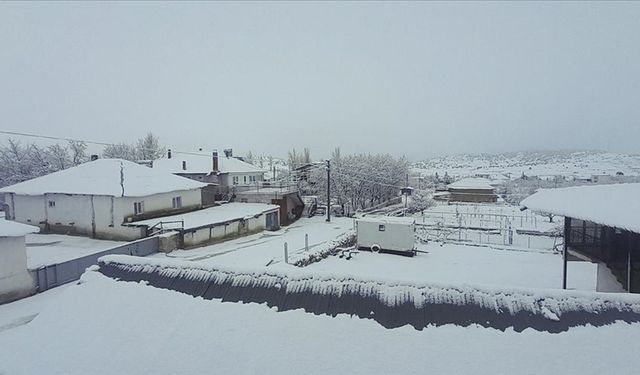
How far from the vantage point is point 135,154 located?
5684 cm

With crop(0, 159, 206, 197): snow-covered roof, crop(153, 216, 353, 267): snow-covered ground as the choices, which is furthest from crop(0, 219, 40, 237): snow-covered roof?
crop(0, 159, 206, 197): snow-covered roof

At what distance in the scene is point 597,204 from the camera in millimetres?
9680

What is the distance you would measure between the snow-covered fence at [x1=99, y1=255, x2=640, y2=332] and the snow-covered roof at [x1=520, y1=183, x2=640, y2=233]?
3756mm

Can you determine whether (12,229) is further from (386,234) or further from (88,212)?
(386,234)

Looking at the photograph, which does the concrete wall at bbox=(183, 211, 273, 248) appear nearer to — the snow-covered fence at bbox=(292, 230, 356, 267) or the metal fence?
the metal fence

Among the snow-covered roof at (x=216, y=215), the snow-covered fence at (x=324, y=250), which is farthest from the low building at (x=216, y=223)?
the snow-covered fence at (x=324, y=250)

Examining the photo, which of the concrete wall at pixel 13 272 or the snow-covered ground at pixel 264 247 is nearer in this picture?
the concrete wall at pixel 13 272

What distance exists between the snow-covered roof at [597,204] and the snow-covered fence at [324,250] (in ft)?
37.5

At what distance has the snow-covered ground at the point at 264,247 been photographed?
18172mm

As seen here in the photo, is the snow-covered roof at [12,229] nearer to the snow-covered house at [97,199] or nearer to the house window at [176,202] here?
the snow-covered house at [97,199]

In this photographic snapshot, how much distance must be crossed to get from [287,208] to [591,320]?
2961 centimetres

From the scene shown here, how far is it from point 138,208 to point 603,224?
76.0 ft

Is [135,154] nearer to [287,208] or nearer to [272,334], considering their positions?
[287,208]

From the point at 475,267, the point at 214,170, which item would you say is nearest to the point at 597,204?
the point at 475,267
